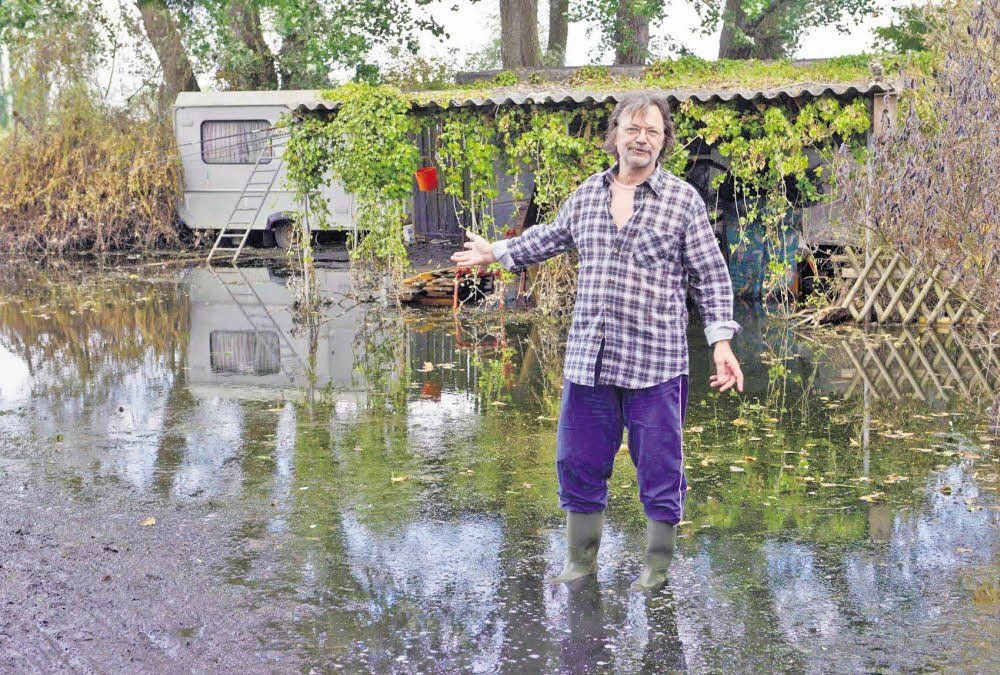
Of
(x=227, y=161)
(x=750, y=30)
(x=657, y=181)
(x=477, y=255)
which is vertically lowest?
(x=477, y=255)

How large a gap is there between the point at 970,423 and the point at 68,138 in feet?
64.0

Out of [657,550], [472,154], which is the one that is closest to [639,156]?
[657,550]

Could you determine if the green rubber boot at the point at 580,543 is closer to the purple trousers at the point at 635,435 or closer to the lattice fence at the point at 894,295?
the purple trousers at the point at 635,435

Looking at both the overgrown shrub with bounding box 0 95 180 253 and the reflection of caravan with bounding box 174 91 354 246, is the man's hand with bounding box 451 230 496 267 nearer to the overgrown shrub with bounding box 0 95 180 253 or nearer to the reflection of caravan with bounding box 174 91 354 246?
the reflection of caravan with bounding box 174 91 354 246

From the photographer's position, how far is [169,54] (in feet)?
84.8

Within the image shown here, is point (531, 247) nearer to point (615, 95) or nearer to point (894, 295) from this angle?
point (894, 295)

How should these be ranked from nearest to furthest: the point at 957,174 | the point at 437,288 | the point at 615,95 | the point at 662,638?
the point at 662,638 < the point at 957,174 < the point at 615,95 < the point at 437,288

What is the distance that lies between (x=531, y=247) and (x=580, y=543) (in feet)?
4.11

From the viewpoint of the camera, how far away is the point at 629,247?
16.0 ft

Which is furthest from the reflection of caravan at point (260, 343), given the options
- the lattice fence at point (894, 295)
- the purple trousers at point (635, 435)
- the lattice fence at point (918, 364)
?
the lattice fence at point (894, 295)

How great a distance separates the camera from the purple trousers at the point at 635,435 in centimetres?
486

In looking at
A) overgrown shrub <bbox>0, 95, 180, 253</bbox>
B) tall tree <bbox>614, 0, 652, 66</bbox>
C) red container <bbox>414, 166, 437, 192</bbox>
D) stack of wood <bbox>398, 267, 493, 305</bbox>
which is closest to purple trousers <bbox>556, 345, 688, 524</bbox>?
stack of wood <bbox>398, 267, 493, 305</bbox>

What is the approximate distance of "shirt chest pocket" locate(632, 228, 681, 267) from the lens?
486 centimetres

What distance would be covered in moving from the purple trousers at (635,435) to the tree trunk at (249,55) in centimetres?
2283
